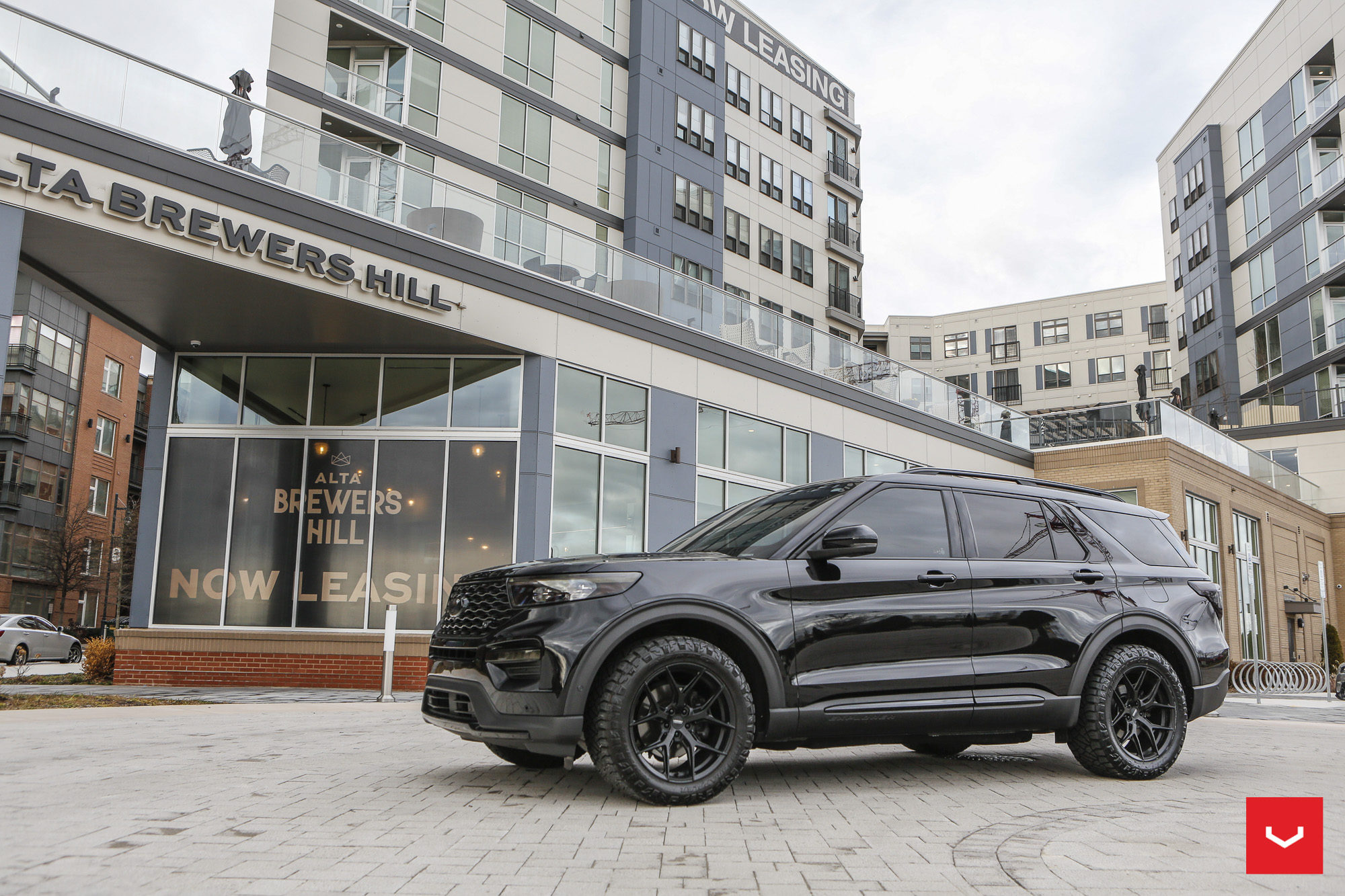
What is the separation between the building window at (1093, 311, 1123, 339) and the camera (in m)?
65.0

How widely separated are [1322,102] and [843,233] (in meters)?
19.8

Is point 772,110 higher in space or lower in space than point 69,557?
higher

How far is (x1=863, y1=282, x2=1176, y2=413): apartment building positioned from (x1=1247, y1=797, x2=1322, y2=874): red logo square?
60672mm

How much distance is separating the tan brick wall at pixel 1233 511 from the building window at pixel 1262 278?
12.0m

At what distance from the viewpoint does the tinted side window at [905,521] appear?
594 cm

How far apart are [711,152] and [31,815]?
3098 cm

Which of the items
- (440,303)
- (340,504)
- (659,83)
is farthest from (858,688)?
(659,83)

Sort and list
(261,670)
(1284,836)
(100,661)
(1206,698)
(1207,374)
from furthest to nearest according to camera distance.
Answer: (1207,374), (100,661), (261,670), (1206,698), (1284,836)

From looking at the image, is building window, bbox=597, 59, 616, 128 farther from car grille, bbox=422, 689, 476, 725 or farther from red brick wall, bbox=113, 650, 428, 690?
car grille, bbox=422, 689, 476, 725

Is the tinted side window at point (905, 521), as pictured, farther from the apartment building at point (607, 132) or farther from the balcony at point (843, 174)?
the balcony at point (843, 174)

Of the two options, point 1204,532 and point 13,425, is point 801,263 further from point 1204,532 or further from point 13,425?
point 13,425

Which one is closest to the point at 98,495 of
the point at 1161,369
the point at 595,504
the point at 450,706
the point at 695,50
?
the point at 695,50

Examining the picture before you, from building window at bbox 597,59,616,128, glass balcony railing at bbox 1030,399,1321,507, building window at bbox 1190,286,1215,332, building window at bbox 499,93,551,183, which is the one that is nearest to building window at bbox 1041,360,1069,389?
building window at bbox 1190,286,1215,332

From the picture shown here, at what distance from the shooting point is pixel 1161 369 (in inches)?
2477
